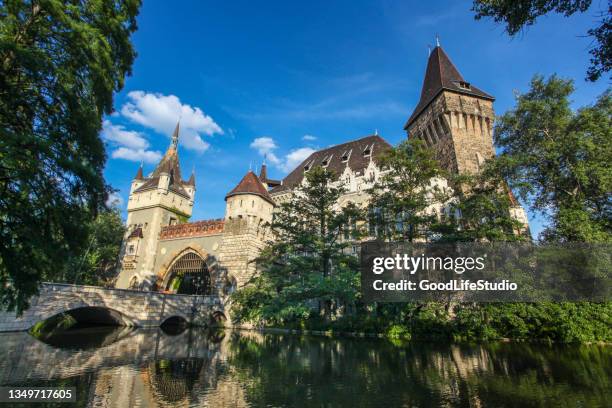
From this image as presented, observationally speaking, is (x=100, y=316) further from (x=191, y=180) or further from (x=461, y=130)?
(x=461, y=130)

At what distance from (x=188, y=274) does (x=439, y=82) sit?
31.2 m

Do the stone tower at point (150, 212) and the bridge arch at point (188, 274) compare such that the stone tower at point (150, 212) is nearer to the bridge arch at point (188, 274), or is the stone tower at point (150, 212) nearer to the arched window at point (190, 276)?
the bridge arch at point (188, 274)

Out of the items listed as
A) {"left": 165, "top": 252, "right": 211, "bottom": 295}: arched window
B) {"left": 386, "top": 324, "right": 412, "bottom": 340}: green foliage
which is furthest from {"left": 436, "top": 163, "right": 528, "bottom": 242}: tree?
{"left": 165, "top": 252, "right": 211, "bottom": 295}: arched window

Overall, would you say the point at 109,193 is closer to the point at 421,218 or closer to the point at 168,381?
the point at 168,381

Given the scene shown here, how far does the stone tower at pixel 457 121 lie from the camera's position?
2898 cm

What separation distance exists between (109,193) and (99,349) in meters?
7.24

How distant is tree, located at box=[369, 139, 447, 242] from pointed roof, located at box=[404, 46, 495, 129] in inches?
582

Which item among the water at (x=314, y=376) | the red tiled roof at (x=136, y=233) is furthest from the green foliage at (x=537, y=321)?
the red tiled roof at (x=136, y=233)

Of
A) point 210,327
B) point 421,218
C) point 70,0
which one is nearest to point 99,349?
point 70,0

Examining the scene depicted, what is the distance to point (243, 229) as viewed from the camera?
28.2 meters

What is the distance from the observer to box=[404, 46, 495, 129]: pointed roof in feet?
101

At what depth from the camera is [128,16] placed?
35.2 ft

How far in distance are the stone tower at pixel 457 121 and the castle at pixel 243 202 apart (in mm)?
88

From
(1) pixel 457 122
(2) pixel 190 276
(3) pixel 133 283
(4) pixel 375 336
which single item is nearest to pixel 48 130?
(4) pixel 375 336
